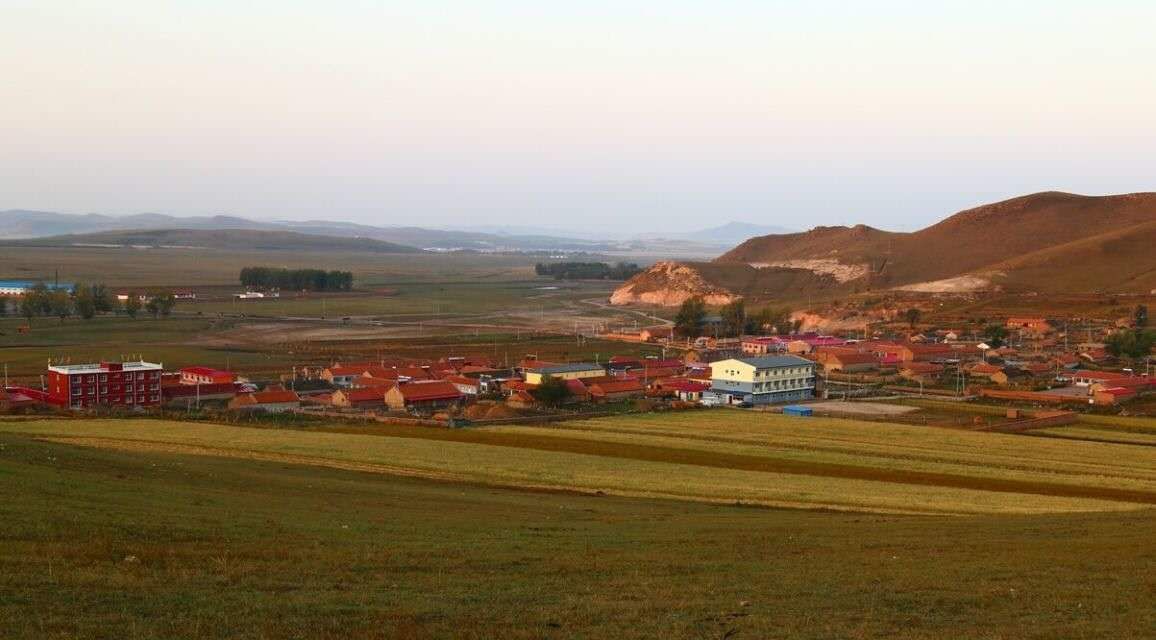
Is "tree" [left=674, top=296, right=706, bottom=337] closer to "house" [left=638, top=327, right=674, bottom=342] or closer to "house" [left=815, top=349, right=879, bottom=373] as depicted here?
"house" [left=638, top=327, right=674, bottom=342]

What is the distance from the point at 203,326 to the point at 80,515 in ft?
269

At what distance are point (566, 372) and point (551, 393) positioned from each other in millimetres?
9594

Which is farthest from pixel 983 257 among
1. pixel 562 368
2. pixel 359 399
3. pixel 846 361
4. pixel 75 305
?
pixel 359 399

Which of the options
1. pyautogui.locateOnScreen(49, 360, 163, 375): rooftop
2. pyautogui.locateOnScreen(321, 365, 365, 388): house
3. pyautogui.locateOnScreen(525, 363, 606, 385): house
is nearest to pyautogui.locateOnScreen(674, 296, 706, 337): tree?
pyautogui.locateOnScreen(525, 363, 606, 385): house

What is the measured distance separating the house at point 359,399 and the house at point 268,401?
6.06 ft

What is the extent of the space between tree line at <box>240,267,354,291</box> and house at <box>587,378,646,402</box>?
93.1 m

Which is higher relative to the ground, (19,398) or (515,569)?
(515,569)

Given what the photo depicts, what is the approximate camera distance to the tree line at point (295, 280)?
139875 millimetres

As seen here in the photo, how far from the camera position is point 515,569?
42.5 ft

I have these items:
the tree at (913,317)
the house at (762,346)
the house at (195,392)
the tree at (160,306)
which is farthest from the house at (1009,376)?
the tree at (160,306)

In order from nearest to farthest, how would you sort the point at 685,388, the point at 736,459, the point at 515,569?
the point at 515,569 → the point at 736,459 → the point at 685,388

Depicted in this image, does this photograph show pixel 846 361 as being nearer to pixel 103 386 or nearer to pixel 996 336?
pixel 996 336

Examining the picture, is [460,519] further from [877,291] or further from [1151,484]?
[877,291]

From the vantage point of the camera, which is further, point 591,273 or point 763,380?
point 591,273
